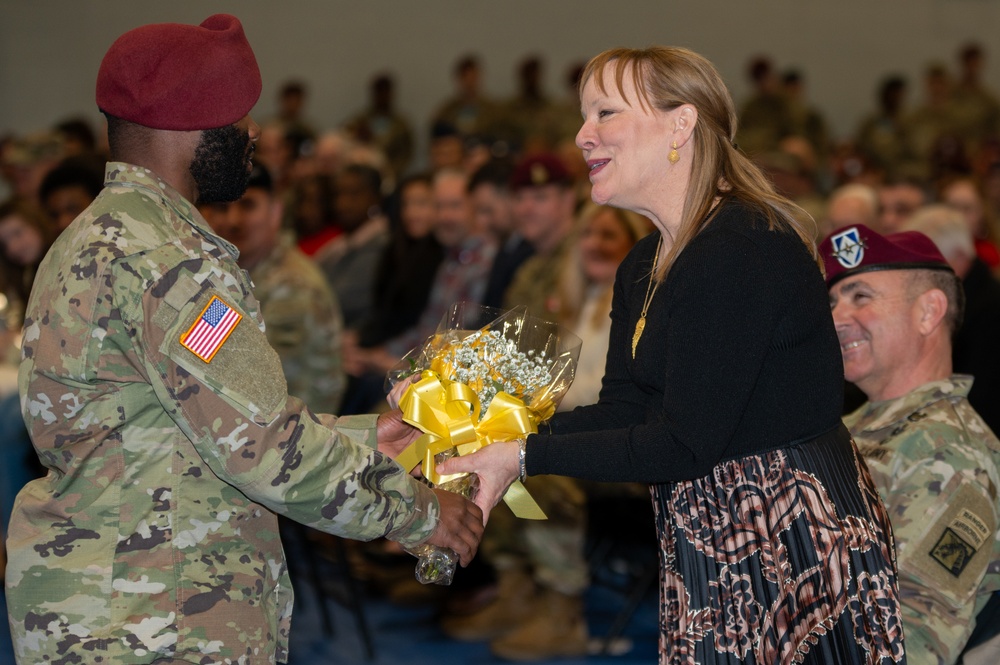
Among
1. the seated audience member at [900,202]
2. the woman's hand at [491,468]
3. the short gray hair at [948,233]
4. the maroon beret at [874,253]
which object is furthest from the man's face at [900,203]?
the woman's hand at [491,468]

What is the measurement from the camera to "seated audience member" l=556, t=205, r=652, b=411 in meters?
4.69

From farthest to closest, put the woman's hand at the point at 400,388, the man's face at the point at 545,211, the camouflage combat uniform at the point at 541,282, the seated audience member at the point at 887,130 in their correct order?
1. the seated audience member at the point at 887,130
2. the man's face at the point at 545,211
3. the camouflage combat uniform at the point at 541,282
4. the woman's hand at the point at 400,388

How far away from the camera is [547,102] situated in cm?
1148

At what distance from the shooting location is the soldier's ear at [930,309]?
9.02ft

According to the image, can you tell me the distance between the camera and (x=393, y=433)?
268cm

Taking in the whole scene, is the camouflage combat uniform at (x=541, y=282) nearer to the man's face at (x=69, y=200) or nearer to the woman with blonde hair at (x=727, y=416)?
the man's face at (x=69, y=200)

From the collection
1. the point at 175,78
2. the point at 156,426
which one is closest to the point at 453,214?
the point at 175,78

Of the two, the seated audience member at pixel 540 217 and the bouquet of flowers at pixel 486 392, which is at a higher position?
the bouquet of flowers at pixel 486 392

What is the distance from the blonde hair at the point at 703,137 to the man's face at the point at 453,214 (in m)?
4.18

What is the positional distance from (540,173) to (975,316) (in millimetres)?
2096

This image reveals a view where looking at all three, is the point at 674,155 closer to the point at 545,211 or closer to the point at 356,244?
the point at 545,211

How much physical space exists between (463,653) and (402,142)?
26.4 feet

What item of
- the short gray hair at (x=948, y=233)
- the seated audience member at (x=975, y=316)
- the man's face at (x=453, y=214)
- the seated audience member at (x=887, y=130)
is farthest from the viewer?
the seated audience member at (x=887, y=130)

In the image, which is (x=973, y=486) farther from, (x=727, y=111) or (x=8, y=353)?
(x=8, y=353)
